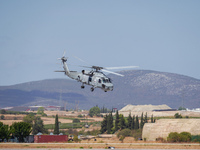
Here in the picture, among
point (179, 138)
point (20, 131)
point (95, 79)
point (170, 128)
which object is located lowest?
point (179, 138)

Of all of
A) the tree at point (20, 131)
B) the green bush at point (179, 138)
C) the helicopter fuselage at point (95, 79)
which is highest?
the helicopter fuselage at point (95, 79)

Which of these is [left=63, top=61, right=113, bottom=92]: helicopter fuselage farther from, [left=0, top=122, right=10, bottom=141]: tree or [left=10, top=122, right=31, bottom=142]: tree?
[left=10, top=122, right=31, bottom=142]: tree

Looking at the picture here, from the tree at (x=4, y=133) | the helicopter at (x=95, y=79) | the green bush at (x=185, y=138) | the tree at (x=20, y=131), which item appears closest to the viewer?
the helicopter at (x=95, y=79)

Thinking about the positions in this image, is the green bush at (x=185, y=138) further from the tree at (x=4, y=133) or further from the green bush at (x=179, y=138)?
the tree at (x=4, y=133)

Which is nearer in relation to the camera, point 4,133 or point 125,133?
point 4,133

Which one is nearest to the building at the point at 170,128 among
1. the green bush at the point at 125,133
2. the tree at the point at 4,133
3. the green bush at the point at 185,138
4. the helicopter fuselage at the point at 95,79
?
the green bush at the point at 185,138

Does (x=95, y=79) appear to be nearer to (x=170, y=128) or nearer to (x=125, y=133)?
(x=170, y=128)

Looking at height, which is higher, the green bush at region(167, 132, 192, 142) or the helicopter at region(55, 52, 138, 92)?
the helicopter at region(55, 52, 138, 92)

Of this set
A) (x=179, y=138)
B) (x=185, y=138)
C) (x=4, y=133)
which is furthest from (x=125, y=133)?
(x=4, y=133)

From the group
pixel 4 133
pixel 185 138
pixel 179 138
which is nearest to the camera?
pixel 4 133

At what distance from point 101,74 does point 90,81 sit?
2.58m

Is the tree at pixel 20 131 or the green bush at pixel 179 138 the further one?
the green bush at pixel 179 138

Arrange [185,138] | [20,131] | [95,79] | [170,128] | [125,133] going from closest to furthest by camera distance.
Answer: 1. [95,79]
2. [20,131]
3. [185,138]
4. [170,128]
5. [125,133]

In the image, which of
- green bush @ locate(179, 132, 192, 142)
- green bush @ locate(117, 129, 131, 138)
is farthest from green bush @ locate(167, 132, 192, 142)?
green bush @ locate(117, 129, 131, 138)
